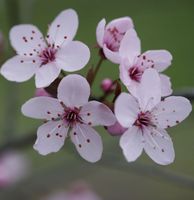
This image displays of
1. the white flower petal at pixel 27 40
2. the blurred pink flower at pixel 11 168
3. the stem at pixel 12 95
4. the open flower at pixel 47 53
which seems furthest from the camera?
the blurred pink flower at pixel 11 168

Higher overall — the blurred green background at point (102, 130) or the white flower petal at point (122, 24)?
the white flower petal at point (122, 24)

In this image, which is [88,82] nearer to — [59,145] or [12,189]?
[59,145]

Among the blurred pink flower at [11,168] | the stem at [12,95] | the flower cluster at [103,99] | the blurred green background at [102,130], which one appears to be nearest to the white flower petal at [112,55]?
the flower cluster at [103,99]

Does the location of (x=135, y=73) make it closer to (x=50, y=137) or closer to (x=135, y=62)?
(x=135, y=62)

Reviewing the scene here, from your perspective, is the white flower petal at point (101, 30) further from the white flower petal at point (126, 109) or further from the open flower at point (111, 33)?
the white flower petal at point (126, 109)

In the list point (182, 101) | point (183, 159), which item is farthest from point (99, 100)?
point (183, 159)

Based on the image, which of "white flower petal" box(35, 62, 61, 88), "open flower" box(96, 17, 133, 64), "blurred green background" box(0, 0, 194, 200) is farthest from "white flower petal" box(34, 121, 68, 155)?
"blurred green background" box(0, 0, 194, 200)
